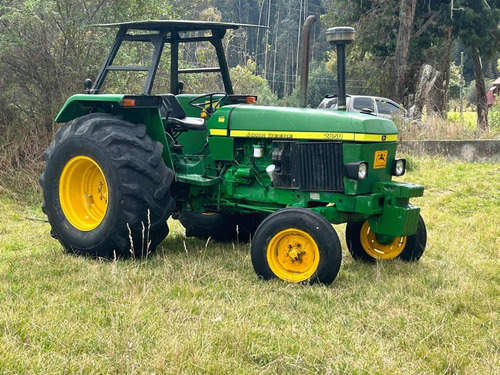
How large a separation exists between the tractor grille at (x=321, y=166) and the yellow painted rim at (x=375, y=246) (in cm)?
76

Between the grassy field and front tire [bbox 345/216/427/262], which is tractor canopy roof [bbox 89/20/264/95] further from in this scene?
front tire [bbox 345/216/427/262]

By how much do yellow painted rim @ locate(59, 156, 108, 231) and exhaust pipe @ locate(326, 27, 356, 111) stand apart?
2.29 metres

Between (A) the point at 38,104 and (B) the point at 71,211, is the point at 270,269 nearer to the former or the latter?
(B) the point at 71,211

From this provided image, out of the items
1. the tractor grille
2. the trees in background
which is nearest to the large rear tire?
the tractor grille

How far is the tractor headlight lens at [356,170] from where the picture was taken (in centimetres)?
517

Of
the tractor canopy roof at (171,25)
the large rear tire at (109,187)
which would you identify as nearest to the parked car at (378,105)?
the tractor canopy roof at (171,25)

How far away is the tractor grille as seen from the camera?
5316 mm

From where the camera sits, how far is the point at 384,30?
794 inches

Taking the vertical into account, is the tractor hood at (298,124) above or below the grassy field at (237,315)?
above

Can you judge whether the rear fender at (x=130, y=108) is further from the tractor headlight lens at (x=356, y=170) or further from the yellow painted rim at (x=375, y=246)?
the yellow painted rim at (x=375, y=246)

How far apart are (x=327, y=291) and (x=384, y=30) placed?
16.9 metres

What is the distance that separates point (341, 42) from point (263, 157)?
47.7 inches

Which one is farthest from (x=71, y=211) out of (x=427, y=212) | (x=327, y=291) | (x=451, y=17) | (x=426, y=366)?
(x=451, y=17)

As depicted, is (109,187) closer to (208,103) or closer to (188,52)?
(208,103)
